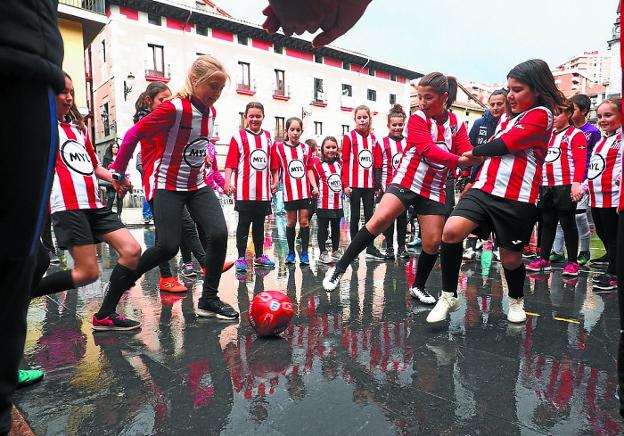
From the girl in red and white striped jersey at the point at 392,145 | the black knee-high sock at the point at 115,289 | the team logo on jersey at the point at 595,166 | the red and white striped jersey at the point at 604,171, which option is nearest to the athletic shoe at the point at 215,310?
the black knee-high sock at the point at 115,289

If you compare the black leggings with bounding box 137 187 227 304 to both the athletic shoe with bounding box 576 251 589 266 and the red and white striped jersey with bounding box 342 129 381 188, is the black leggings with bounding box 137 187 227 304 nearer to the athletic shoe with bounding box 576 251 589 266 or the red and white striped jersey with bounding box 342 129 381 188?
the red and white striped jersey with bounding box 342 129 381 188

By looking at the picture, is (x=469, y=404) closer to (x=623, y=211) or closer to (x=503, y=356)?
(x=503, y=356)

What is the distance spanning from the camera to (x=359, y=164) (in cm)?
610

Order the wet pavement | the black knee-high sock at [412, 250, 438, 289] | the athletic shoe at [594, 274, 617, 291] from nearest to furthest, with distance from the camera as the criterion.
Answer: the wet pavement < the black knee-high sock at [412, 250, 438, 289] < the athletic shoe at [594, 274, 617, 291]

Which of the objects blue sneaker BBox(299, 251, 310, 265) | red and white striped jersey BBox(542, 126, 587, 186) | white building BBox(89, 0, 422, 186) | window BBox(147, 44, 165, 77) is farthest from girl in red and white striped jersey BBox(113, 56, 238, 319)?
window BBox(147, 44, 165, 77)

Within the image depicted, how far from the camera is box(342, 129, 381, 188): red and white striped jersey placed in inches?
240

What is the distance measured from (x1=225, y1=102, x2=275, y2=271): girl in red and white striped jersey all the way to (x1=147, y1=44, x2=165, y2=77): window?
2431 cm

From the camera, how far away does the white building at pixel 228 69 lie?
2606 centimetres

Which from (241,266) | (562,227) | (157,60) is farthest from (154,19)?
(562,227)

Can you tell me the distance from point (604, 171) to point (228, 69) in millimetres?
28909

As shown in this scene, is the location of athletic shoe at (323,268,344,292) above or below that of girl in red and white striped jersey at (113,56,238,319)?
below

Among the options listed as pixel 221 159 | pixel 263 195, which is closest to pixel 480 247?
pixel 263 195

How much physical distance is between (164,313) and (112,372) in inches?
46.3

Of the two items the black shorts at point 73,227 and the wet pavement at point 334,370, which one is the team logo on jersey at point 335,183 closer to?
the wet pavement at point 334,370
